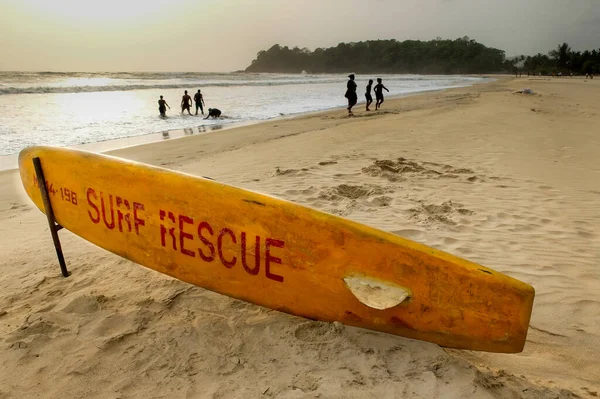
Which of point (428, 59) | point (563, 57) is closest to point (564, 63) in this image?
point (563, 57)

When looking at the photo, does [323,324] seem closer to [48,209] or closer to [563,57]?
[48,209]

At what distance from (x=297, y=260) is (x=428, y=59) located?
12735cm

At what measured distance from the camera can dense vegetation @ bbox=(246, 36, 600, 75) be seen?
77913 mm

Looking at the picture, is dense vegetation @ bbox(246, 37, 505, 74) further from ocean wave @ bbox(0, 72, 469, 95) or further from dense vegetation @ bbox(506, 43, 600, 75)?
ocean wave @ bbox(0, 72, 469, 95)

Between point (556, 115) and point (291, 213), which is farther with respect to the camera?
point (556, 115)

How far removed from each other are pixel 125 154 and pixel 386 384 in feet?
27.3

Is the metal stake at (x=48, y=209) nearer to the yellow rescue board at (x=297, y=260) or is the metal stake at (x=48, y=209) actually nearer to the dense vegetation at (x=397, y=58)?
the yellow rescue board at (x=297, y=260)

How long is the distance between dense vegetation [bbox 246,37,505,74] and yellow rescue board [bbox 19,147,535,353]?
4674 inches

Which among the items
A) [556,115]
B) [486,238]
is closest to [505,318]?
[486,238]

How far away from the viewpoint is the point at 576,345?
2.23 metres

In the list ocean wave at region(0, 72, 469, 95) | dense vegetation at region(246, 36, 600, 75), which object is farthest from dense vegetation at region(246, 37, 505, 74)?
ocean wave at region(0, 72, 469, 95)

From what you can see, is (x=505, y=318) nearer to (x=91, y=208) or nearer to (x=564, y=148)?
(x=91, y=208)

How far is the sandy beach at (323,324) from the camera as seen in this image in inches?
75.0

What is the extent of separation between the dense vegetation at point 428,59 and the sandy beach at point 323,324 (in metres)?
78.6
